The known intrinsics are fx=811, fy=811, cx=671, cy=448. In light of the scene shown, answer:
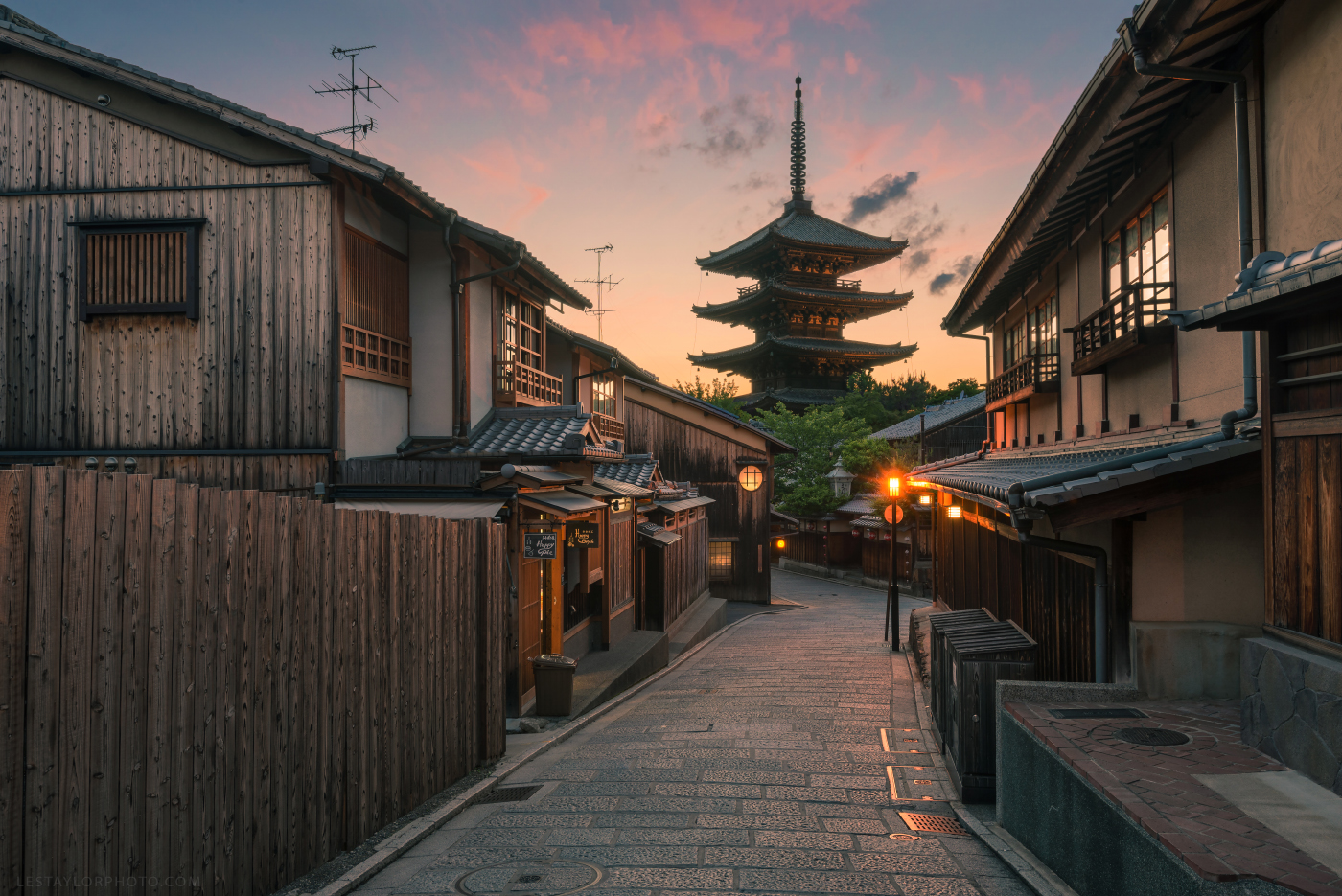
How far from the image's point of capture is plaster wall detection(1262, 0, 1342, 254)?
553 cm

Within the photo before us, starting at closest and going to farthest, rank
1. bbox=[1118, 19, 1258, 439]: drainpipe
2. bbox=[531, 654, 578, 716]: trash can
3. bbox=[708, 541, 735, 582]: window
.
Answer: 1. bbox=[1118, 19, 1258, 439]: drainpipe
2. bbox=[531, 654, 578, 716]: trash can
3. bbox=[708, 541, 735, 582]: window

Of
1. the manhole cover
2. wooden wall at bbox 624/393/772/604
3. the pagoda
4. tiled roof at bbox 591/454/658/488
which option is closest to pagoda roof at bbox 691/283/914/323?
the pagoda

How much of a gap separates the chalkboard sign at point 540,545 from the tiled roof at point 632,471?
24.8 ft

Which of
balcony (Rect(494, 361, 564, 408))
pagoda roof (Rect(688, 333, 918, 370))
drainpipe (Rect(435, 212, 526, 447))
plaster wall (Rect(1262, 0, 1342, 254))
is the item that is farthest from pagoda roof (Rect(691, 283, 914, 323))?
plaster wall (Rect(1262, 0, 1342, 254))

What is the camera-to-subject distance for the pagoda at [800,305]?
46.4m

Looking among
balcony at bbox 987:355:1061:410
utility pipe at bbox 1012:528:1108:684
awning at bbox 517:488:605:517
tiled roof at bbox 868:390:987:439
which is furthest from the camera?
tiled roof at bbox 868:390:987:439

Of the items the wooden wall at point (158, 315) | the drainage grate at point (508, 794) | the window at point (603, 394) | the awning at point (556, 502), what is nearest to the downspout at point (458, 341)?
the awning at point (556, 502)

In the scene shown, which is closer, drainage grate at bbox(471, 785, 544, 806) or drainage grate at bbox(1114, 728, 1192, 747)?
drainage grate at bbox(1114, 728, 1192, 747)

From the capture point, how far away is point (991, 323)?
63.3ft

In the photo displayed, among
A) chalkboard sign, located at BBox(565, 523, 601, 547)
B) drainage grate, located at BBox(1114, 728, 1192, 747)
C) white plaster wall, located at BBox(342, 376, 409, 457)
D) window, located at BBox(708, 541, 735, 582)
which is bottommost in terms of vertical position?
window, located at BBox(708, 541, 735, 582)

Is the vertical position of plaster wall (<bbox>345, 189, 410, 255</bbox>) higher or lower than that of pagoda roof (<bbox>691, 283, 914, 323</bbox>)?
lower

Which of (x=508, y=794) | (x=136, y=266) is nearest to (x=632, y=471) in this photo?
(x=136, y=266)

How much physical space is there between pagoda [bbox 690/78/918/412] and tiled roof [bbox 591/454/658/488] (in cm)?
2621

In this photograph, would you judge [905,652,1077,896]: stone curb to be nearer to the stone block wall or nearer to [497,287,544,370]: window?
the stone block wall
